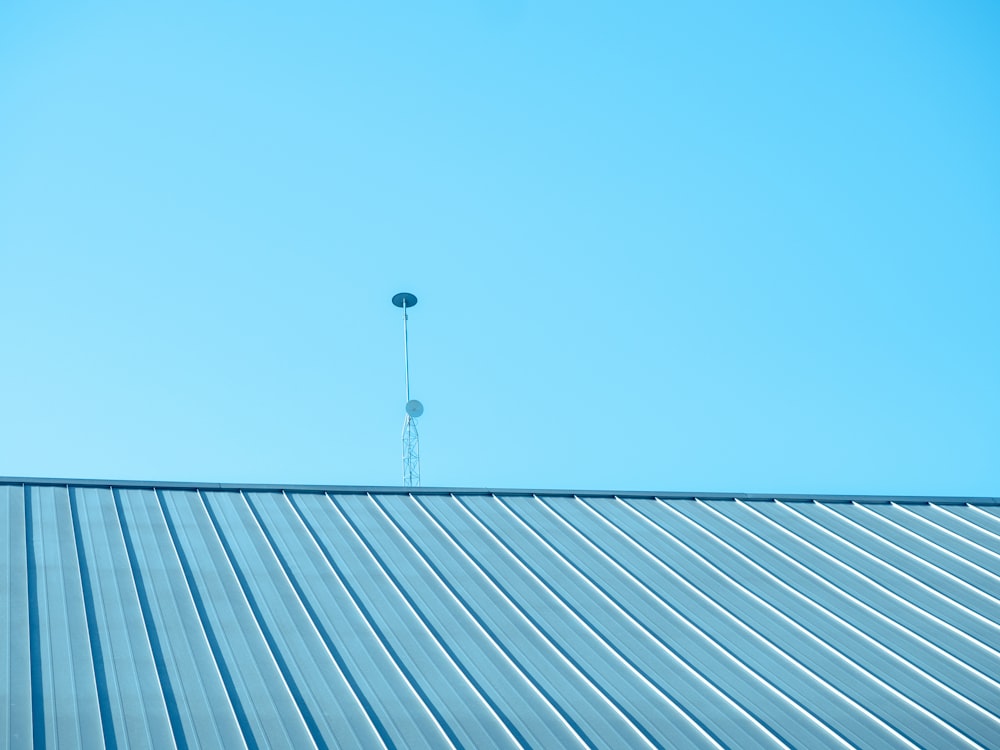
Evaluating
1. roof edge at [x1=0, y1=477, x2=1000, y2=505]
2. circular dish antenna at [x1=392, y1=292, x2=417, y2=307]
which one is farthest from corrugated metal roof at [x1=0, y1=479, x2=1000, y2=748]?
circular dish antenna at [x1=392, y1=292, x2=417, y2=307]

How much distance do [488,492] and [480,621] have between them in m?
3.96

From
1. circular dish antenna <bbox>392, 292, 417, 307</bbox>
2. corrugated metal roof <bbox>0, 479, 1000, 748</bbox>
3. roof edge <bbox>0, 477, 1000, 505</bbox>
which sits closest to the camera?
corrugated metal roof <bbox>0, 479, 1000, 748</bbox>

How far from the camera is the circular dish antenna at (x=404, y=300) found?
1950 centimetres

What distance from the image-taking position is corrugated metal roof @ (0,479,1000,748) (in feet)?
26.4

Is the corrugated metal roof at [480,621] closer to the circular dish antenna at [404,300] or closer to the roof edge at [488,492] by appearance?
the roof edge at [488,492]

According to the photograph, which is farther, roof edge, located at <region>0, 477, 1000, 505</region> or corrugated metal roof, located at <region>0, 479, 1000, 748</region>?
roof edge, located at <region>0, 477, 1000, 505</region>

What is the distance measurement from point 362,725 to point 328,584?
2.75 metres

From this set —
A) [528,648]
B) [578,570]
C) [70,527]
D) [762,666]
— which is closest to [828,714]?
[762,666]

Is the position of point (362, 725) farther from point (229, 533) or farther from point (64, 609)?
point (229, 533)

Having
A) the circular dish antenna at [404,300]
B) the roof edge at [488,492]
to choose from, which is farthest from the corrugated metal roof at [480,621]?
the circular dish antenna at [404,300]

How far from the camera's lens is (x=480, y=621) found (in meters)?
10.1

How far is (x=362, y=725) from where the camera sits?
7.90 metres

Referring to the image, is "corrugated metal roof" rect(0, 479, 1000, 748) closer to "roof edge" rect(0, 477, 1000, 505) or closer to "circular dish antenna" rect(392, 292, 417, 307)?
"roof edge" rect(0, 477, 1000, 505)

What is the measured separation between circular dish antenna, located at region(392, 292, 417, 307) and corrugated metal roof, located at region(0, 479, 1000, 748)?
247 inches
